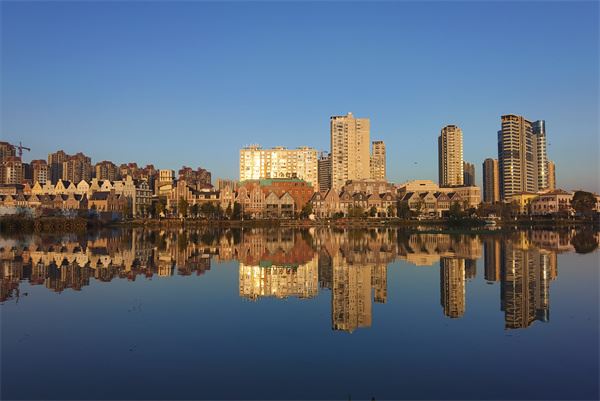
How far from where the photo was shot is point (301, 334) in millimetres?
11258

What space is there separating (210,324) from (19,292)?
25.9 feet

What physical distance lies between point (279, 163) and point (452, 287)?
117252mm

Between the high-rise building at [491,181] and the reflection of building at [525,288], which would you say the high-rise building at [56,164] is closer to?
the high-rise building at [491,181]

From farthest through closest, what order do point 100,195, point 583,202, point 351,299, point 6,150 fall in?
point 6,150 < point 100,195 < point 583,202 < point 351,299

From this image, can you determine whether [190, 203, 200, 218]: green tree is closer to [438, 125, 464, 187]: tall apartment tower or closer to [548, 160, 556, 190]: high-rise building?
[438, 125, 464, 187]: tall apartment tower

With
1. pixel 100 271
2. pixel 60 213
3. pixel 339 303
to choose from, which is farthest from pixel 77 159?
pixel 339 303

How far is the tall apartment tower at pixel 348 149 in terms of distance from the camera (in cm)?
13775

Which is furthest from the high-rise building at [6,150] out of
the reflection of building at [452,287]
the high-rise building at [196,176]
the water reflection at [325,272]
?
the reflection of building at [452,287]

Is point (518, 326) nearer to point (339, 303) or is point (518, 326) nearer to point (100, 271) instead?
point (339, 303)

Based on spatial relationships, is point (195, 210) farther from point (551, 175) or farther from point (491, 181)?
point (551, 175)

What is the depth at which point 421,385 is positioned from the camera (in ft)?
26.9

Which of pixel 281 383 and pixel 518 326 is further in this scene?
pixel 518 326

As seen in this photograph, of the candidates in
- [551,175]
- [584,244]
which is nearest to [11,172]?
[584,244]

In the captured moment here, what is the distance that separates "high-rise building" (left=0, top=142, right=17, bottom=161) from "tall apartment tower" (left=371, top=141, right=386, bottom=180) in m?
110
